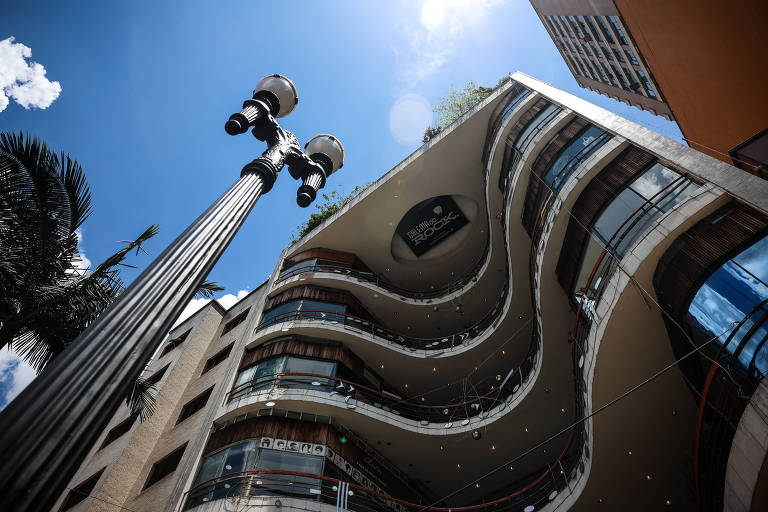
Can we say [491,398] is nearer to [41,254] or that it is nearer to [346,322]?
[346,322]

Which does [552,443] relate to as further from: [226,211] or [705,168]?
[226,211]

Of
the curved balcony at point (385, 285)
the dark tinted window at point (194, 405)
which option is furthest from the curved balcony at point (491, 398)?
the dark tinted window at point (194, 405)

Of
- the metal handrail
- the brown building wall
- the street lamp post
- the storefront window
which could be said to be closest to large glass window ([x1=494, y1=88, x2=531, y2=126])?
the brown building wall

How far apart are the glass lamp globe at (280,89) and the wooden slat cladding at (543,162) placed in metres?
10.3

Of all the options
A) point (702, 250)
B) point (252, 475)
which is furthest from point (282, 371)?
point (702, 250)

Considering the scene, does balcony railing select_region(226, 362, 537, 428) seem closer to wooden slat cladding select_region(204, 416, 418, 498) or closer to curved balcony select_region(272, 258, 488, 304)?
wooden slat cladding select_region(204, 416, 418, 498)

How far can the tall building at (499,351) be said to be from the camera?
798 centimetres

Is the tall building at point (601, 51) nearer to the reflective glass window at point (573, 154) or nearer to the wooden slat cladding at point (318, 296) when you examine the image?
the reflective glass window at point (573, 154)

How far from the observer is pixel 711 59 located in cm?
1249

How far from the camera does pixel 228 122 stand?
604 centimetres

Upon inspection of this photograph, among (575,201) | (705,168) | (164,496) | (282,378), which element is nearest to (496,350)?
(575,201)

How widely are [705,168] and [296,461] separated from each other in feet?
44.4

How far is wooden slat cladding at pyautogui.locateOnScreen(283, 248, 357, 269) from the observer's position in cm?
2322

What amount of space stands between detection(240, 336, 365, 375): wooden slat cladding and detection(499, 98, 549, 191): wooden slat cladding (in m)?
10.6
